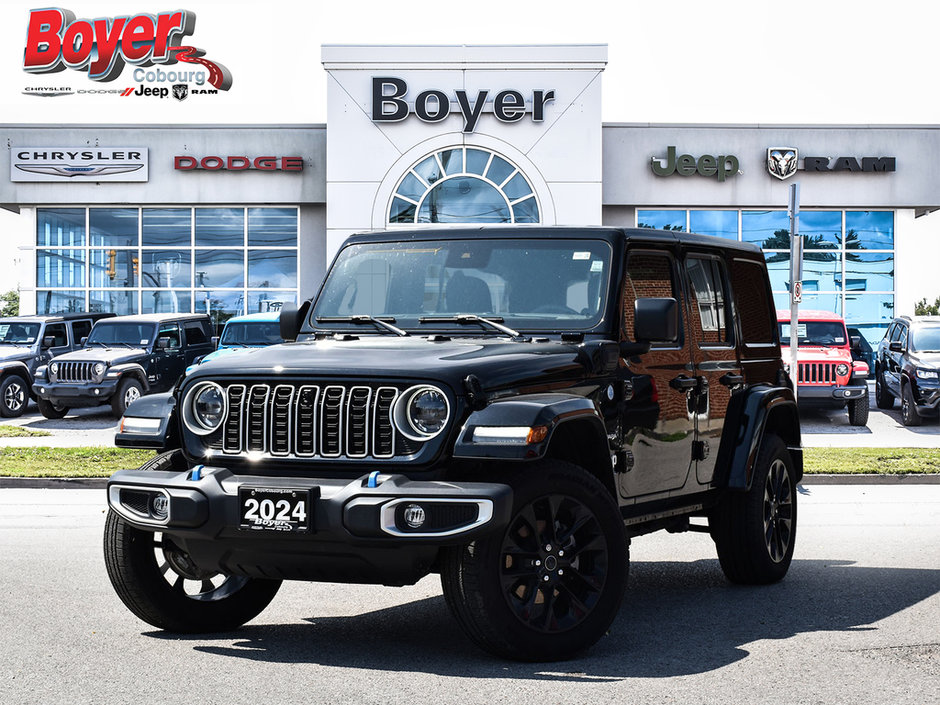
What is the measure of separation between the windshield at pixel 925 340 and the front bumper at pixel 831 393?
1.32m

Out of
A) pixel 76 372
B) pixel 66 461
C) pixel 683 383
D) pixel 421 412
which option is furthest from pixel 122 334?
pixel 421 412

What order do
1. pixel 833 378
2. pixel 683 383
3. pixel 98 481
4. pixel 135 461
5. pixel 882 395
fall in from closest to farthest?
pixel 683 383, pixel 98 481, pixel 135 461, pixel 833 378, pixel 882 395

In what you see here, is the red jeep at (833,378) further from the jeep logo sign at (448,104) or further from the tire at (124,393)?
the jeep logo sign at (448,104)

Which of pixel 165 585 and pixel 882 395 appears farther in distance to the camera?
pixel 882 395

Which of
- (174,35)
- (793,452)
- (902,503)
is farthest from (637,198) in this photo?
(793,452)

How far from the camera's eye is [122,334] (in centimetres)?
2512

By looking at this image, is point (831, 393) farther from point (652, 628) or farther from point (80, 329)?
point (652, 628)

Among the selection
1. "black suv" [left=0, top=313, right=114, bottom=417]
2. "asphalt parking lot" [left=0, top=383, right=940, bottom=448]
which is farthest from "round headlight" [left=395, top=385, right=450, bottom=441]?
"black suv" [left=0, top=313, right=114, bottom=417]

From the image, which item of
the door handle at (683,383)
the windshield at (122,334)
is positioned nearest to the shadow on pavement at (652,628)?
the door handle at (683,383)

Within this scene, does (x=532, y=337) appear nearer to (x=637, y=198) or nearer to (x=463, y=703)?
(x=463, y=703)

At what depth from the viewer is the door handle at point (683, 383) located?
732cm

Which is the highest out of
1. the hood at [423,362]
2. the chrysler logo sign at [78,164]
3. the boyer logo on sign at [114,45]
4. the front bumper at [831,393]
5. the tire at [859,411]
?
the boyer logo on sign at [114,45]

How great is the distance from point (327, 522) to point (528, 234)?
7.66 ft

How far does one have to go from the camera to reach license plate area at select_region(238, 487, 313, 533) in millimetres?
5594
